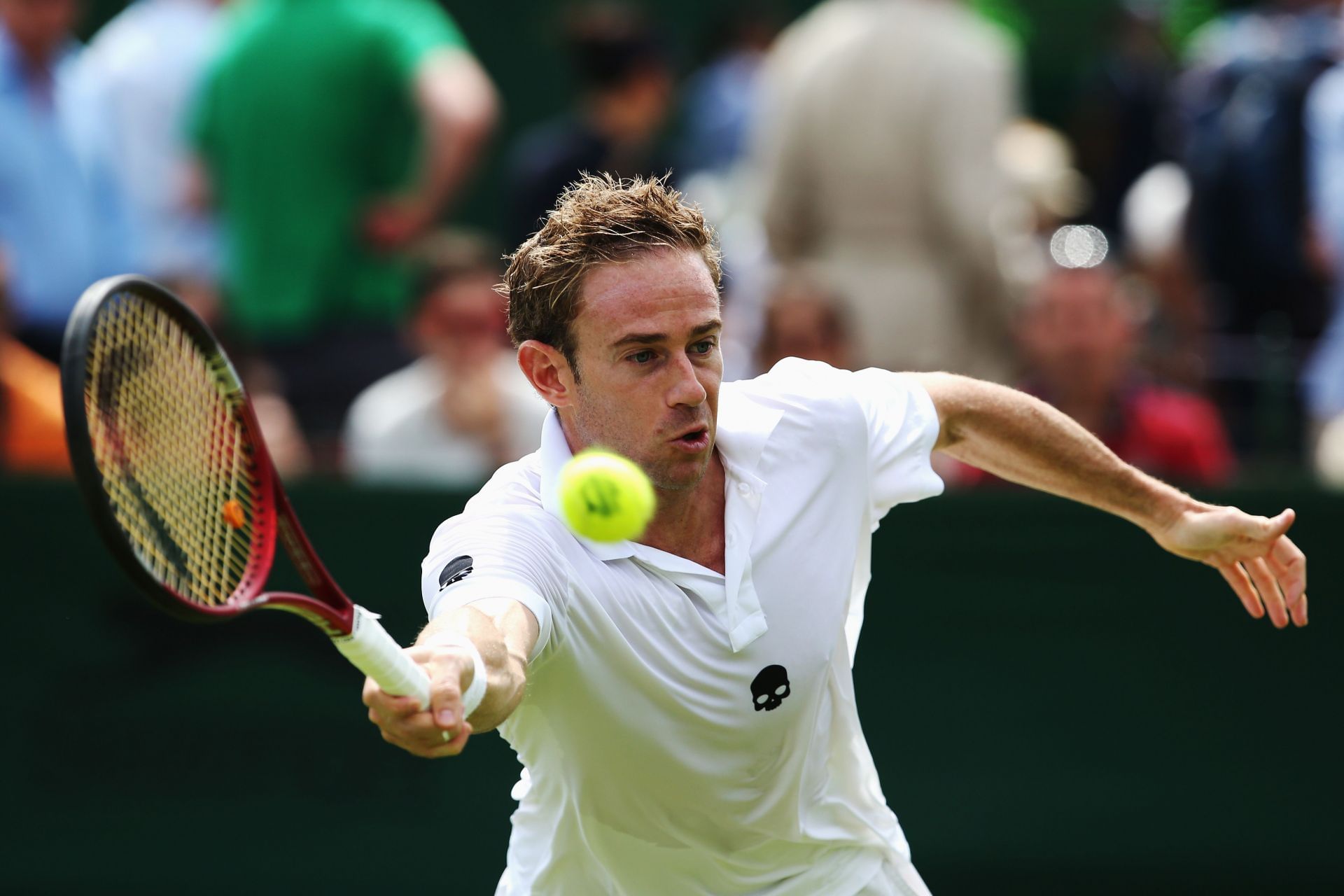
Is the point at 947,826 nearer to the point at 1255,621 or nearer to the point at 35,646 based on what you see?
the point at 1255,621

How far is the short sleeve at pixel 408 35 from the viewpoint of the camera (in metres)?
7.43

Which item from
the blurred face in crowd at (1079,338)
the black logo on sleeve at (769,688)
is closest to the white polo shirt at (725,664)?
the black logo on sleeve at (769,688)

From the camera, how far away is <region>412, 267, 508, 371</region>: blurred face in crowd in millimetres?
6980

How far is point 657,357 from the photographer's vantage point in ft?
11.7

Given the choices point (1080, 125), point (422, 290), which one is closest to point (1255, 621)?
point (422, 290)

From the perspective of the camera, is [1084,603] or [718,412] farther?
[1084,603]

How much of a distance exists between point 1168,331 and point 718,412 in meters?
5.25

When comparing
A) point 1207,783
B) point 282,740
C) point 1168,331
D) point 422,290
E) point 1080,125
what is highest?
point 1080,125

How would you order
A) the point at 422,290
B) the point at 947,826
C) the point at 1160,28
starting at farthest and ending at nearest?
1. the point at 1160,28
2. the point at 422,290
3. the point at 947,826

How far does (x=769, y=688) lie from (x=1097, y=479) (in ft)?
3.08

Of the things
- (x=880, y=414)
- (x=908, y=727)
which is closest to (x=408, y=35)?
(x=908, y=727)

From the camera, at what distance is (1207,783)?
6629 millimetres

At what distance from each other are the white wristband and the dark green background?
11.9ft

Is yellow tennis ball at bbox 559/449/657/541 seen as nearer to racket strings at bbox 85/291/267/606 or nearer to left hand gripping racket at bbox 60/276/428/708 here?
left hand gripping racket at bbox 60/276/428/708
